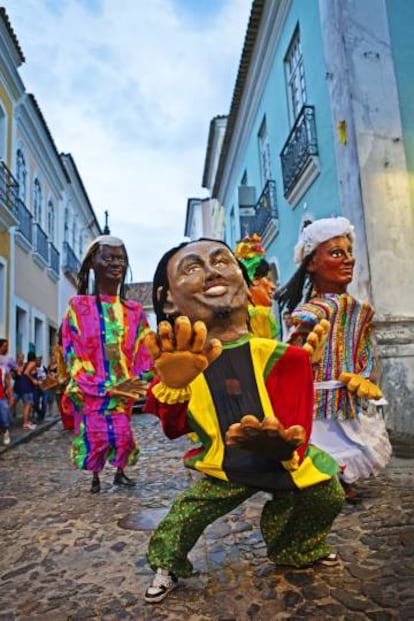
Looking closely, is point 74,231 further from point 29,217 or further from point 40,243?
point 29,217

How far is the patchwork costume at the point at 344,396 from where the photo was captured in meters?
3.12

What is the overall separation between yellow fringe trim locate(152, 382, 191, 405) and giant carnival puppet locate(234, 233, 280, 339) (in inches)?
33.8

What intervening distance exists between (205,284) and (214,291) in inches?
1.9

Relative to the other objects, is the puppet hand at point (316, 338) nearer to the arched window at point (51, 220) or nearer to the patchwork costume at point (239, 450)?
the patchwork costume at point (239, 450)

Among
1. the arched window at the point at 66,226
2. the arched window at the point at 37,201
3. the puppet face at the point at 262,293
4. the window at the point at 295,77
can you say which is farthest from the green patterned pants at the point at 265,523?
the arched window at the point at 66,226

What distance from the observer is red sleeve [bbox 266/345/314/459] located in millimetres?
2152

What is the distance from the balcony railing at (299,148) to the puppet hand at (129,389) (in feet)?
17.7

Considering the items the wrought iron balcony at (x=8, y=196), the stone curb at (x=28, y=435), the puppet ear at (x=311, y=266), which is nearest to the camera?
the puppet ear at (x=311, y=266)

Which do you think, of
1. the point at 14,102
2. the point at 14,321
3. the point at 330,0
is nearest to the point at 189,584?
the point at 330,0

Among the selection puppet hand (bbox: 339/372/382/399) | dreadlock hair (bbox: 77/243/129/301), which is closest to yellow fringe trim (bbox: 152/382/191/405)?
puppet hand (bbox: 339/372/382/399)

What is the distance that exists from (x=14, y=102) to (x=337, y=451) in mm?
13391

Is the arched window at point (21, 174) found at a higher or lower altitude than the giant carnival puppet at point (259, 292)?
higher

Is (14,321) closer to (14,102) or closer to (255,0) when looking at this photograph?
(14,102)

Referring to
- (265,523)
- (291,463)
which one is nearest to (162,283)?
(291,463)
